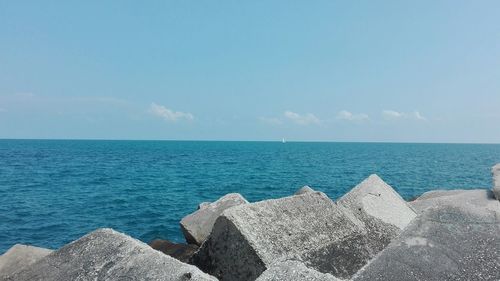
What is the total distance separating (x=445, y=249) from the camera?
3379mm

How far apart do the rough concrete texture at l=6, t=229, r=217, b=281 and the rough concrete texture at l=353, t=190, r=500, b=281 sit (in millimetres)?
1328

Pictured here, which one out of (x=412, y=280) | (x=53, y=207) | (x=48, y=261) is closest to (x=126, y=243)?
(x=48, y=261)

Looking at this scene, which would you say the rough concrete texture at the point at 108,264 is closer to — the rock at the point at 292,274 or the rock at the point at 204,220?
the rock at the point at 292,274

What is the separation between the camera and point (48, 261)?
3600 mm

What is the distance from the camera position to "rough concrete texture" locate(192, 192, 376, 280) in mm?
3758

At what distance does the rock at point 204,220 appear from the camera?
24.0 ft

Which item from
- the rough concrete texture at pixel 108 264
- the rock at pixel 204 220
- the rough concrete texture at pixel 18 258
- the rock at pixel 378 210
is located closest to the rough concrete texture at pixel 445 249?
the rock at pixel 378 210

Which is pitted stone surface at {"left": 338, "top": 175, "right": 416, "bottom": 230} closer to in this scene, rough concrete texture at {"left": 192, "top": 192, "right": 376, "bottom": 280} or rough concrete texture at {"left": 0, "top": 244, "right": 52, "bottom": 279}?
rough concrete texture at {"left": 192, "top": 192, "right": 376, "bottom": 280}

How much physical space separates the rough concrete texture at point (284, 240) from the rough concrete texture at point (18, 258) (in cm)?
209

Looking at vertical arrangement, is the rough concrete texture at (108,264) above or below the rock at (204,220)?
above

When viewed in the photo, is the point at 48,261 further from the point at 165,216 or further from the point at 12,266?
the point at 165,216

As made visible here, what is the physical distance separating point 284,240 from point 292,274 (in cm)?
137

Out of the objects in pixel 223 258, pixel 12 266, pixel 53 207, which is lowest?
pixel 53 207

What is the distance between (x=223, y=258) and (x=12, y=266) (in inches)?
99.4
